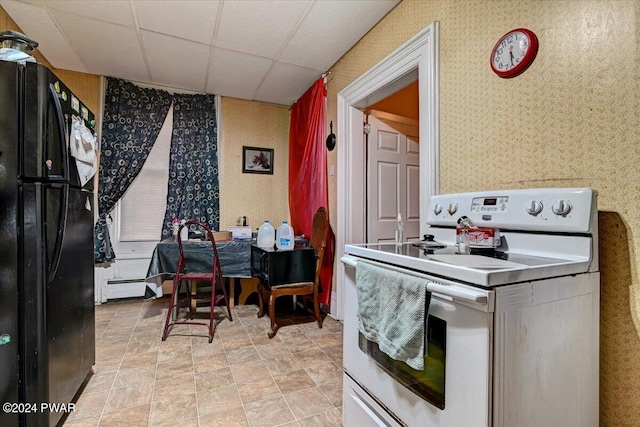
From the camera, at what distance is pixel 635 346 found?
Result: 97 centimetres

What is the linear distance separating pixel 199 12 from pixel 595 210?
2.63m

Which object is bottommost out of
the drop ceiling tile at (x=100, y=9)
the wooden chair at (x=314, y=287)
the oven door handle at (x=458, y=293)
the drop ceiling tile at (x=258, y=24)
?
the wooden chair at (x=314, y=287)

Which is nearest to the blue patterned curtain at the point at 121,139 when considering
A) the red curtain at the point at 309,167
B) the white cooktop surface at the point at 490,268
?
the red curtain at the point at 309,167

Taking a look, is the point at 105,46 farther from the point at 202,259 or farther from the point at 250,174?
the point at 202,259

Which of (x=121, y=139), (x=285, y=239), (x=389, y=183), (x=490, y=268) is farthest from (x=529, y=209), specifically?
(x=121, y=139)

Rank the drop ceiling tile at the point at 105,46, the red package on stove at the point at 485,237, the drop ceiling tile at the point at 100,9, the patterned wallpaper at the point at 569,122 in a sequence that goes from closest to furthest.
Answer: the patterned wallpaper at the point at 569,122 < the red package on stove at the point at 485,237 < the drop ceiling tile at the point at 100,9 < the drop ceiling tile at the point at 105,46

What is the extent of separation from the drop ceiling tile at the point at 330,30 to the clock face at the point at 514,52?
101 centimetres

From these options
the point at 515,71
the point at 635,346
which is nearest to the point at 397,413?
the point at 635,346

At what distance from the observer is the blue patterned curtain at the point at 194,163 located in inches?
142

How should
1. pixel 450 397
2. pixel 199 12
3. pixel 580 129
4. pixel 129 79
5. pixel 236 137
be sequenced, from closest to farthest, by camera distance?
pixel 450 397 < pixel 580 129 < pixel 199 12 < pixel 129 79 < pixel 236 137

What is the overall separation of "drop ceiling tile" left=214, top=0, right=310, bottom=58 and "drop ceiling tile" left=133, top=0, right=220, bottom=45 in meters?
0.10

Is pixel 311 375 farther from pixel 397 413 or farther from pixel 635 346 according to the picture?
pixel 635 346

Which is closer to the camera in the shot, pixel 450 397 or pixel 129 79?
pixel 450 397

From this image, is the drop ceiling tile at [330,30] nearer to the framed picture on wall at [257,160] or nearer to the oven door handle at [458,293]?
the framed picture on wall at [257,160]
